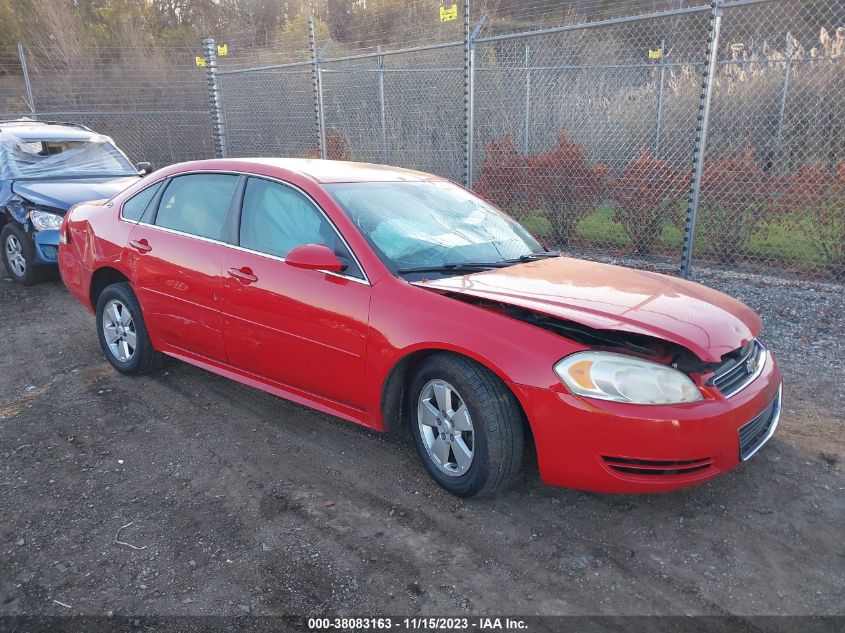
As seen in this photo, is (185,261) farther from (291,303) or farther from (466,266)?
(466,266)

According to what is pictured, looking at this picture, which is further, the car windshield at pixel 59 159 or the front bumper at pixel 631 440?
the car windshield at pixel 59 159

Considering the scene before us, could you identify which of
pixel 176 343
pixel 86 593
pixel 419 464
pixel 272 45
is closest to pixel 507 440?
pixel 419 464

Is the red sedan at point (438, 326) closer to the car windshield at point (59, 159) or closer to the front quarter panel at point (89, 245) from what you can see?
the front quarter panel at point (89, 245)

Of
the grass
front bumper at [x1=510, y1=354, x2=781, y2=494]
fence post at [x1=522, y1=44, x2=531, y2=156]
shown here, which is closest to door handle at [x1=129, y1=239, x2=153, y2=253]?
front bumper at [x1=510, y1=354, x2=781, y2=494]

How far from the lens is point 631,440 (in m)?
2.74

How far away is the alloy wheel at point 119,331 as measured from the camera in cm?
476

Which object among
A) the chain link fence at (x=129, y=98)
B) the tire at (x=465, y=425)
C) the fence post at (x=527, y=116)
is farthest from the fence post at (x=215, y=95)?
the tire at (x=465, y=425)

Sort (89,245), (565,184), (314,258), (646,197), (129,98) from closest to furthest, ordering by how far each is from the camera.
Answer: (314,258) < (89,245) < (646,197) < (565,184) < (129,98)

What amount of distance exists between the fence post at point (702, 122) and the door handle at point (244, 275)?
4.40 meters

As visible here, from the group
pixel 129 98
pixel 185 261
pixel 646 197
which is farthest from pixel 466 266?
pixel 129 98

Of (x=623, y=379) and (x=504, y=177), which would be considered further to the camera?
(x=504, y=177)

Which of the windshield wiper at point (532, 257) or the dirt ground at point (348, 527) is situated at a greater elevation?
the windshield wiper at point (532, 257)

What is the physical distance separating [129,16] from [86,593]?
2261cm

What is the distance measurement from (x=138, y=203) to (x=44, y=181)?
3.99 meters
